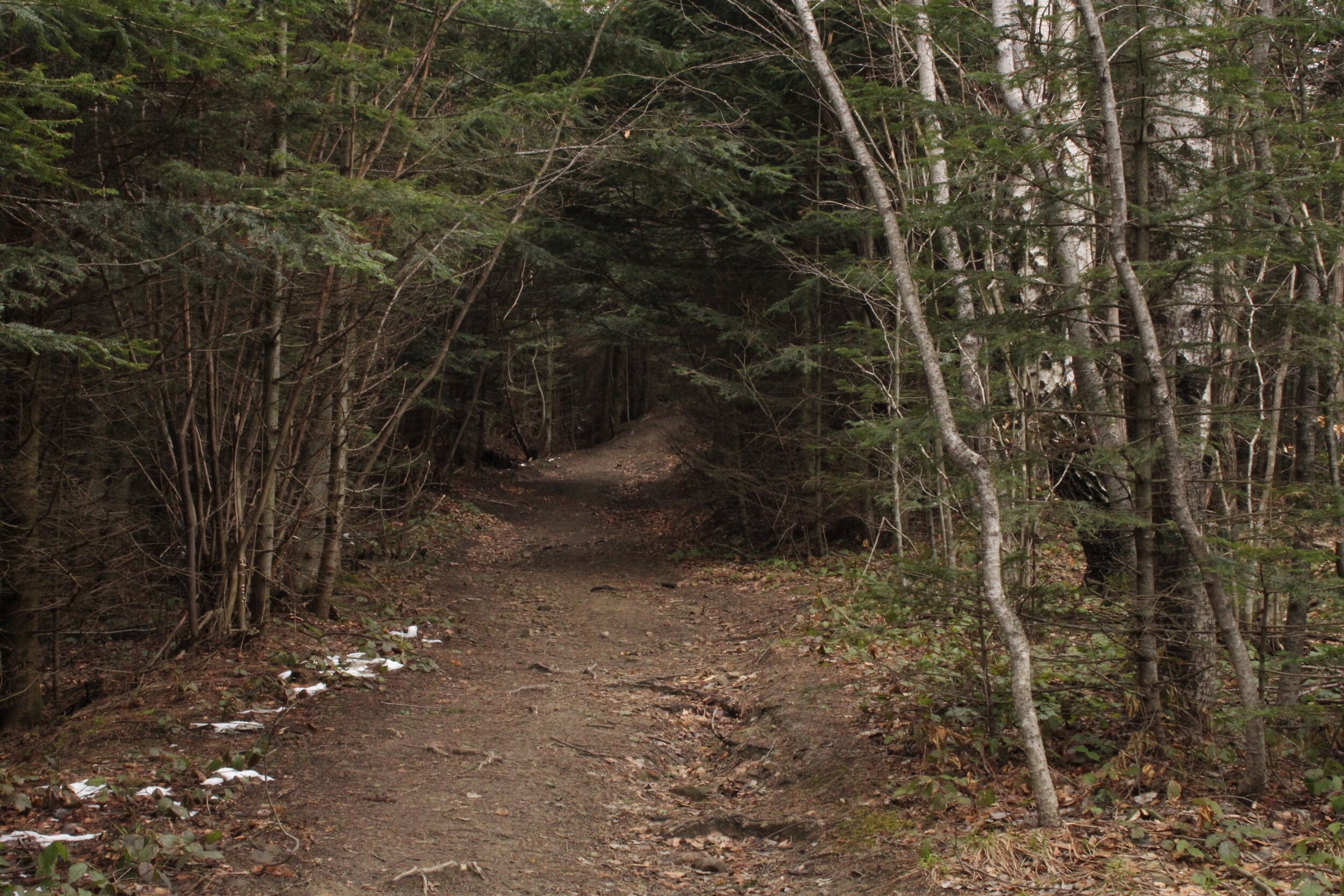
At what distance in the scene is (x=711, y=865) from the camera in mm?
5035

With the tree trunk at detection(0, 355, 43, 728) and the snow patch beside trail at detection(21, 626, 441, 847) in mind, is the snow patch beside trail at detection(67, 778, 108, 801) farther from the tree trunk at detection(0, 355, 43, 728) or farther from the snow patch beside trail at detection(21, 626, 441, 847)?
the tree trunk at detection(0, 355, 43, 728)

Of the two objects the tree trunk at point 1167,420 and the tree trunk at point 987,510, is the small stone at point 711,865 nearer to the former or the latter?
the tree trunk at point 987,510

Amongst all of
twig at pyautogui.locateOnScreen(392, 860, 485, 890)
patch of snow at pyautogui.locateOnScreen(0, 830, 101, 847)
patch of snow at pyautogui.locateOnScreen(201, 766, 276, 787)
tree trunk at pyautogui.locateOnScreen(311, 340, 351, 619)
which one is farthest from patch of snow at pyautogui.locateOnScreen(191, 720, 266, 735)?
tree trunk at pyautogui.locateOnScreen(311, 340, 351, 619)

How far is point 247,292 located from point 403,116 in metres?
2.04

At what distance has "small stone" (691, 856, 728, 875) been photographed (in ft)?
16.4

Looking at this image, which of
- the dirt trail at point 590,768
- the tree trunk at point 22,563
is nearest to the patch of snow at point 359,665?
the dirt trail at point 590,768

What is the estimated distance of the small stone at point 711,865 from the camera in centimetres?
499

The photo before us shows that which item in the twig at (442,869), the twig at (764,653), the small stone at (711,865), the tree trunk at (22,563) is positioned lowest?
the small stone at (711,865)

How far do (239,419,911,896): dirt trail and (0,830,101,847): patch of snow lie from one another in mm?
773

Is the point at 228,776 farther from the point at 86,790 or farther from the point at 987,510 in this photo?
the point at 987,510

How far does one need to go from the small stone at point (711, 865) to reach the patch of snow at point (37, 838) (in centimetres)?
309

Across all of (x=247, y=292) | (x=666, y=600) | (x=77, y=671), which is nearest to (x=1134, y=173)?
(x=247, y=292)

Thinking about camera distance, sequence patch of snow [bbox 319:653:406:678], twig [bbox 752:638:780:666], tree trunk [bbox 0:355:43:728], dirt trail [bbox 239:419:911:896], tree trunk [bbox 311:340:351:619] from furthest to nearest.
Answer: tree trunk [bbox 311:340:351:619]
twig [bbox 752:638:780:666]
patch of snow [bbox 319:653:406:678]
tree trunk [bbox 0:355:43:728]
dirt trail [bbox 239:419:911:896]

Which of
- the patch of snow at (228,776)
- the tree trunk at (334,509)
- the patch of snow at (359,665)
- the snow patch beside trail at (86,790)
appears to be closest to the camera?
the snow patch beside trail at (86,790)
